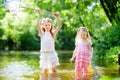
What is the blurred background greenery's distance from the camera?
26.5m

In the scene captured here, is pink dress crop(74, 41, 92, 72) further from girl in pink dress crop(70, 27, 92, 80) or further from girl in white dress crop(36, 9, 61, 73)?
girl in white dress crop(36, 9, 61, 73)

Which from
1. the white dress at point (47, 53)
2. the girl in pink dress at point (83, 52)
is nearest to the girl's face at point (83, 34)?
the girl in pink dress at point (83, 52)

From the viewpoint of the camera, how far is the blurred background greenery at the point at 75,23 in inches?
1043

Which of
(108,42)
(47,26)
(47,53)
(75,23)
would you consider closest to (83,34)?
(47,26)

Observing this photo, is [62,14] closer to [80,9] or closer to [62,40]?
[80,9]

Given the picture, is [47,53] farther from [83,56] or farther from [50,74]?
[83,56]

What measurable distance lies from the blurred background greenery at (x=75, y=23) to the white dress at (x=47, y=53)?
66.7 inches

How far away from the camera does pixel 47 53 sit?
13102 mm

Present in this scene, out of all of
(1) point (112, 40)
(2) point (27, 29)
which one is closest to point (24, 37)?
(2) point (27, 29)

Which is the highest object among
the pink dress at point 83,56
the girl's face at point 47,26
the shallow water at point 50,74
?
the girl's face at point 47,26

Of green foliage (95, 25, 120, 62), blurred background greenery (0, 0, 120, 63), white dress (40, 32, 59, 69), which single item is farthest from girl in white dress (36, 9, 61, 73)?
green foliage (95, 25, 120, 62)

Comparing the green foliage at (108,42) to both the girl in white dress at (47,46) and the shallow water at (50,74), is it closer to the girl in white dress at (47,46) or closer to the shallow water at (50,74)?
the shallow water at (50,74)

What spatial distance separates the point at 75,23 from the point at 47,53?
2606cm

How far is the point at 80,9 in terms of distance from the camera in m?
34.8
